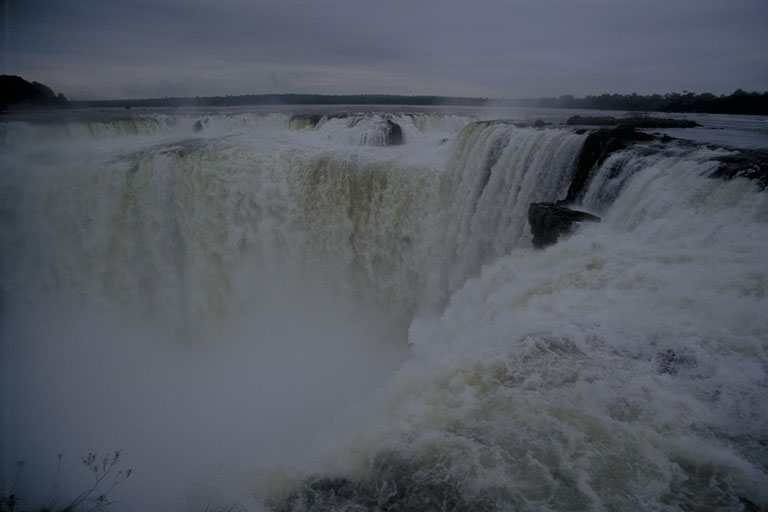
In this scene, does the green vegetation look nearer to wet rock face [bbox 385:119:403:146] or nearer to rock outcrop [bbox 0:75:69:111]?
wet rock face [bbox 385:119:403:146]

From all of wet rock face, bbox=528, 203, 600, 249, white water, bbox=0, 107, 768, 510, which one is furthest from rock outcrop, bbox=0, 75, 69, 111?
wet rock face, bbox=528, 203, 600, 249

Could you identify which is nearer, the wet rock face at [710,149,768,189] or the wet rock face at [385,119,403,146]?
the wet rock face at [710,149,768,189]

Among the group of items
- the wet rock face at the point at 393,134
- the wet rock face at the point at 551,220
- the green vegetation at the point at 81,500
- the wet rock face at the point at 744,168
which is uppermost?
the wet rock face at the point at 393,134

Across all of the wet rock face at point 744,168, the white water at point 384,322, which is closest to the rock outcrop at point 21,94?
the white water at point 384,322

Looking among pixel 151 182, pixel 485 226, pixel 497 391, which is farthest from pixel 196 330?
pixel 497 391

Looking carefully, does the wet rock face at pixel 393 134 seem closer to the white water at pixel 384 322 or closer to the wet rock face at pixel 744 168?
the white water at pixel 384 322
